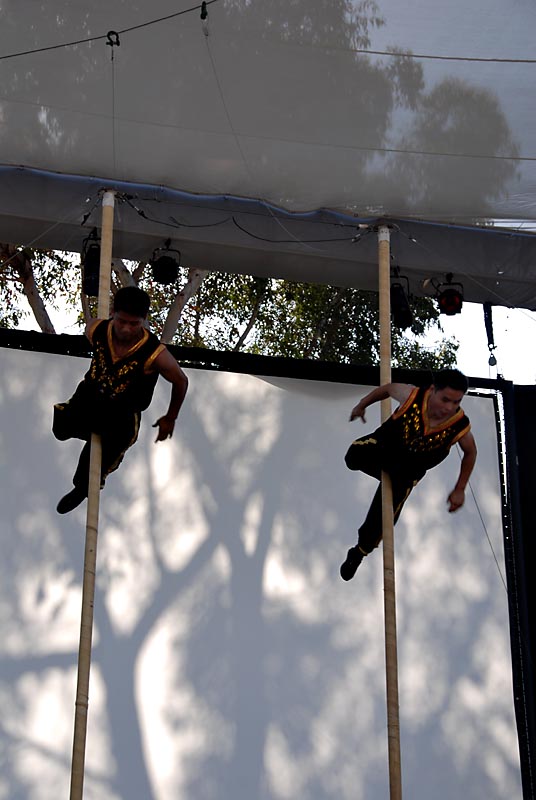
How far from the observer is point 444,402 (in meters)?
4.53

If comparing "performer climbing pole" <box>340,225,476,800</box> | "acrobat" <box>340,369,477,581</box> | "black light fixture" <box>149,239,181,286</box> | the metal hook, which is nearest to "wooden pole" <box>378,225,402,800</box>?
"performer climbing pole" <box>340,225,476,800</box>

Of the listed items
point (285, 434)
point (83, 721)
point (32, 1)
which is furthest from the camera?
point (285, 434)

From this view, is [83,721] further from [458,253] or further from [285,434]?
[458,253]

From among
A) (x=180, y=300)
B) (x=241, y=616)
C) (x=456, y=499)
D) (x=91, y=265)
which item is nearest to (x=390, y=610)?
(x=456, y=499)

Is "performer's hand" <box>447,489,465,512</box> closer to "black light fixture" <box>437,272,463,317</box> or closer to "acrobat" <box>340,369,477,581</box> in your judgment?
"acrobat" <box>340,369,477,581</box>

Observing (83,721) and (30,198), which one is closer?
(83,721)

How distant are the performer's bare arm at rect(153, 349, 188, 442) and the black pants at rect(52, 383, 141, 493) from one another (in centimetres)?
22

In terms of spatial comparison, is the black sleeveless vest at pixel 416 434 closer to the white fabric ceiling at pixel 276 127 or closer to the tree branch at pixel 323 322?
the white fabric ceiling at pixel 276 127

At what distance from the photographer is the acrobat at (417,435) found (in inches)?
179

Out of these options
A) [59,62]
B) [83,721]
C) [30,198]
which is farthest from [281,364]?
[83,721]

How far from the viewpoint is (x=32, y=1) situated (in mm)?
5164

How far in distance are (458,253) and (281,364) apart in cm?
120

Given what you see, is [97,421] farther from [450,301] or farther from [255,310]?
[255,310]

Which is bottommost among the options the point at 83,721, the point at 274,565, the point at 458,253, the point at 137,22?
the point at 83,721
